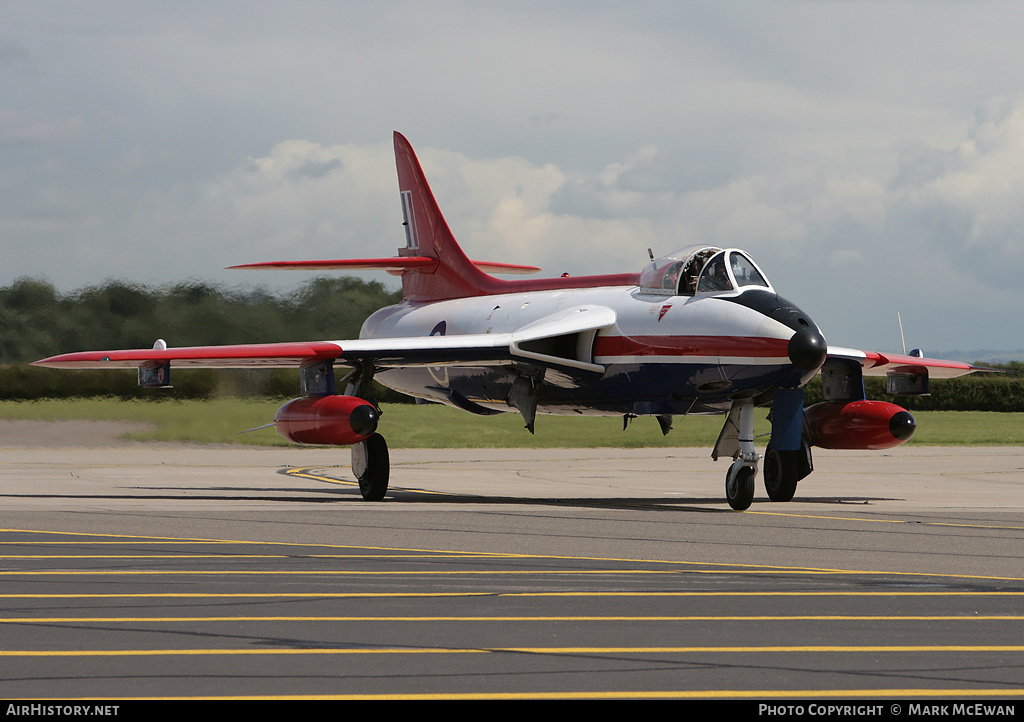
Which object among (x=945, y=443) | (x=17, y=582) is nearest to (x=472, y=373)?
(x=17, y=582)

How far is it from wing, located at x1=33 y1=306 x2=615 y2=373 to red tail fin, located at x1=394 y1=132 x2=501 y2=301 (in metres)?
4.10

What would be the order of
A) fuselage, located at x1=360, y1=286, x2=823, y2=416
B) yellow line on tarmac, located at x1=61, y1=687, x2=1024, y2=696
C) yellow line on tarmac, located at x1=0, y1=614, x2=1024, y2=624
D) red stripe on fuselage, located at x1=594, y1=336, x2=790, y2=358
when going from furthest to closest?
1. fuselage, located at x1=360, y1=286, x2=823, y2=416
2. red stripe on fuselage, located at x1=594, y1=336, x2=790, y2=358
3. yellow line on tarmac, located at x1=0, y1=614, x2=1024, y2=624
4. yellow line on tarmac, located at x1=61, y1=687, x2=1024, y2=696

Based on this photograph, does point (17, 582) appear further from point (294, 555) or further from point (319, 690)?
point (319, 690)

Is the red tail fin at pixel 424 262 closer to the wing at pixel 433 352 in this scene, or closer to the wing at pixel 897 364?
the wing at pixel 433 352

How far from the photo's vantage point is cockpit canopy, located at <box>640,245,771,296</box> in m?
17.5

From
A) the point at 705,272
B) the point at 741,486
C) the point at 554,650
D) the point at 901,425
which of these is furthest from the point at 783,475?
the point at 554,650

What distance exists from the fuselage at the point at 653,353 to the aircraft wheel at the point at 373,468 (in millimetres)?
2340

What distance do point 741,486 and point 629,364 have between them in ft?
8.00

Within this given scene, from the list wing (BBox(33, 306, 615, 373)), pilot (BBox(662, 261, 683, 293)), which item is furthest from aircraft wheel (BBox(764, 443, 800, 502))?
pilot (BBox(662, 261, 683, 293))

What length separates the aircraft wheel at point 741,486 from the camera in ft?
55.7

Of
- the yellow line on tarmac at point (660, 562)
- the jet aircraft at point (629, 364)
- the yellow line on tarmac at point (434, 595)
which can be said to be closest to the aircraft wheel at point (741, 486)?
the jet aircraft at point (629, 364)

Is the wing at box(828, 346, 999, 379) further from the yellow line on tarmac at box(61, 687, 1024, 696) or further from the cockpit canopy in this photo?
the yellow line on tarmac at box(61, 687, 1024, 696)

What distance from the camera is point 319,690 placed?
229 inches
